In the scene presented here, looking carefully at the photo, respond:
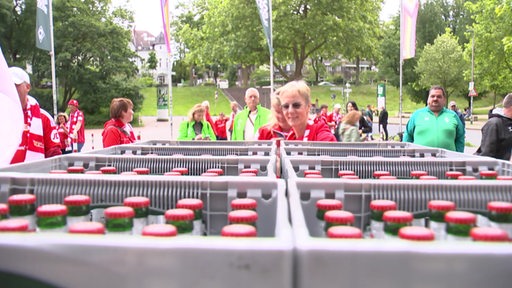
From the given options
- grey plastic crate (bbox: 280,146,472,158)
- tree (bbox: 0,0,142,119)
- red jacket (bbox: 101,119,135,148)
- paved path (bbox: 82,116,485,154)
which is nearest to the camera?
grey plastic crate (bbox: 280,146,472,158)

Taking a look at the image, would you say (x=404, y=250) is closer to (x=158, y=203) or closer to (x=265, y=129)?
(x=158, y=203)

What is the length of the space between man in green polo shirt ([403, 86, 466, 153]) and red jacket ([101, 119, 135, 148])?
3482mm

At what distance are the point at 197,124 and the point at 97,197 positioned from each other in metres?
6.86

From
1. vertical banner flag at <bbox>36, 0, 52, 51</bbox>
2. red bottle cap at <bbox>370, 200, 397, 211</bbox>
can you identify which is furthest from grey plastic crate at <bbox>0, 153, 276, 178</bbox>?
vertical banner flag at <bbox>36, 0, 52, 51</bbox>

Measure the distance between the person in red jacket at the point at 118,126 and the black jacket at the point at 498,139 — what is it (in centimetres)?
454

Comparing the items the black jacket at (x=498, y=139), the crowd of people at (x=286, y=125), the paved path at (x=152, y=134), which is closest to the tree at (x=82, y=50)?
the paved path at (x=152, y=134)

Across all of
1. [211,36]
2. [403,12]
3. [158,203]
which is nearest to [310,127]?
[158,203]

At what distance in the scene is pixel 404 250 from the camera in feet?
3.55

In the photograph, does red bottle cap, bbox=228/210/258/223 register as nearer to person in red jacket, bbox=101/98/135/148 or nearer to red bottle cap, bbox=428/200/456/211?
red bottle cap, bbox=428/200/456/211

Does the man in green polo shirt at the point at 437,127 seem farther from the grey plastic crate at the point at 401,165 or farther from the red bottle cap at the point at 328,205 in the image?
the red bottle cap at the point at 328,205

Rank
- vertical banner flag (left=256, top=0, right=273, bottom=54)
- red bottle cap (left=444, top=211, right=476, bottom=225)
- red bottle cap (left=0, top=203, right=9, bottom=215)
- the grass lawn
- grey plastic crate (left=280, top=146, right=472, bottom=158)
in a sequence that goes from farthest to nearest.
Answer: the grass lawn, vertical banner flag (left=256, top=0, right=273, bottom=54), grey plastic crate (left=280, top=146, right=472, bottom=158), red bottle cap (left=0, top=203, right=9, bottom=215), red bottle cap (left=444, top=211, right=476, bottom=225)

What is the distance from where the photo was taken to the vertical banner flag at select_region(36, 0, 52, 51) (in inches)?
521

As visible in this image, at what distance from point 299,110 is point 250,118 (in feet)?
11.9

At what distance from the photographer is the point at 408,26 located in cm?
1338
